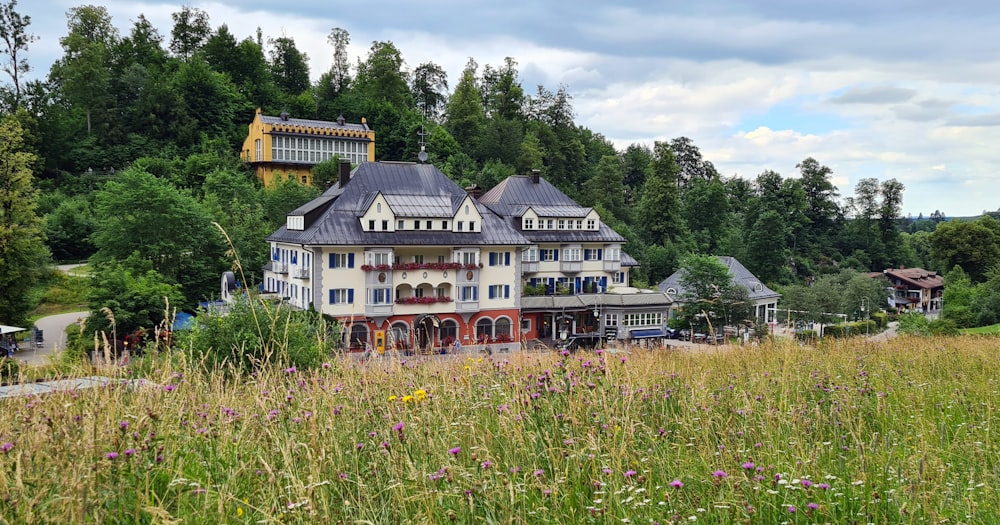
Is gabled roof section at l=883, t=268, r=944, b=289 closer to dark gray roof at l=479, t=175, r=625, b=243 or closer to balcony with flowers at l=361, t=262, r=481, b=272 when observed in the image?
dark gray roof at l=479, t=175, r=625, b=243

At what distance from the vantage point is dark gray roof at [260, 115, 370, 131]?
7219cm

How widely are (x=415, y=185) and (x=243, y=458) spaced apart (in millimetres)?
44065

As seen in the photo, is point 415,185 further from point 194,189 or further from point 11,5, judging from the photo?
point 11,5

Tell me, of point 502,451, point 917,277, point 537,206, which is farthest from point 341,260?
point 917,277

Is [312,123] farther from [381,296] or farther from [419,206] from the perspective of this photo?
[381,296]

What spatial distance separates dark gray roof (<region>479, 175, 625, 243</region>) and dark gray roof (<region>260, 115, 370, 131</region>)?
27103 millimetres

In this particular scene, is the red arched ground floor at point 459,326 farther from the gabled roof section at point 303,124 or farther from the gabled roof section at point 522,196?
the gabled roof section at point 303,124

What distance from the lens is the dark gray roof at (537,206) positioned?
51344 millimetres

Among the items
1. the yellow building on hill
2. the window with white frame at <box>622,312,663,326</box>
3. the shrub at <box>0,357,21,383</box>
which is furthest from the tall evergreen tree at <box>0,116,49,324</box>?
the yellow building on hill

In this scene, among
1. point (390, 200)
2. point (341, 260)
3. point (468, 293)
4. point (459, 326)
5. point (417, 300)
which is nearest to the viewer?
point (341, 260)

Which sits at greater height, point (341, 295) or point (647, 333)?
point (341, 295)

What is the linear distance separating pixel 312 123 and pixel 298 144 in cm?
287

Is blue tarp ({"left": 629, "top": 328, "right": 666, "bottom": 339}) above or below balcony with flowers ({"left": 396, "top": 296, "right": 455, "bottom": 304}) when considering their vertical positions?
below

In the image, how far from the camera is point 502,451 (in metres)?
5.14
